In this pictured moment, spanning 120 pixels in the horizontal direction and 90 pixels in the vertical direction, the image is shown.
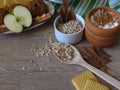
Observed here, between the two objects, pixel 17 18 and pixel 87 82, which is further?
pixel 17 18

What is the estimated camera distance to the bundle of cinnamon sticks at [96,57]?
71 cm

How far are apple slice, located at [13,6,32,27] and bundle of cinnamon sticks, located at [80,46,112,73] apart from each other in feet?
0.58

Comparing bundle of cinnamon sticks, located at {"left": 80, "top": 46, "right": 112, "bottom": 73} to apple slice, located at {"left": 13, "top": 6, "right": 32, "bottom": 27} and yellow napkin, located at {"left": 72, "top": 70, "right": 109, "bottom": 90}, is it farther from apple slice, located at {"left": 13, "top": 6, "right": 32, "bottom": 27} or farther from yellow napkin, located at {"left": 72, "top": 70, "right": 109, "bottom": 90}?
apple slice, located at {"left": 13, "top": 6, "right": 32, "bottom": 27}

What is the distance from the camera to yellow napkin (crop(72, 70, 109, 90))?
2.10ft

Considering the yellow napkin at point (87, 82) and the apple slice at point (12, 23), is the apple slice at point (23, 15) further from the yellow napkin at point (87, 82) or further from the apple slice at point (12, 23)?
the yellow napkin at point (87, 82)

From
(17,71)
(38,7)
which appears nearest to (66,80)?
(17,71)

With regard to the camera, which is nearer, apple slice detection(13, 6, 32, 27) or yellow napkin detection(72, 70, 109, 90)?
yellow napkin detection(72, 70, 109, 90)

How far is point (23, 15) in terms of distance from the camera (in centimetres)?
77

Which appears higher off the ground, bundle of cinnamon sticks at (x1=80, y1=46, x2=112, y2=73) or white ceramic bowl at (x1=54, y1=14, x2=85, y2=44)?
white ceramic bowl at (x1=54, y1=14, x2=85, y2=44)

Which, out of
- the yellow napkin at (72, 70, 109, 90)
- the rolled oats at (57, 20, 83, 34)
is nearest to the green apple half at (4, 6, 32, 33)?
the rolled oats at (57, 20, 83, 34)

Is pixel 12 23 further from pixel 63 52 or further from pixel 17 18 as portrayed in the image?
pixel 63 52

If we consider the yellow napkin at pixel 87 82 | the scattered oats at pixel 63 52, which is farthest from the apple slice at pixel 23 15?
the yellow napkin at pixel 87 82

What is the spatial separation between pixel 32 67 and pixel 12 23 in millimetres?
144

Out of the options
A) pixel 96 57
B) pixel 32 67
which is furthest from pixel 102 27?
pixel 32 67
